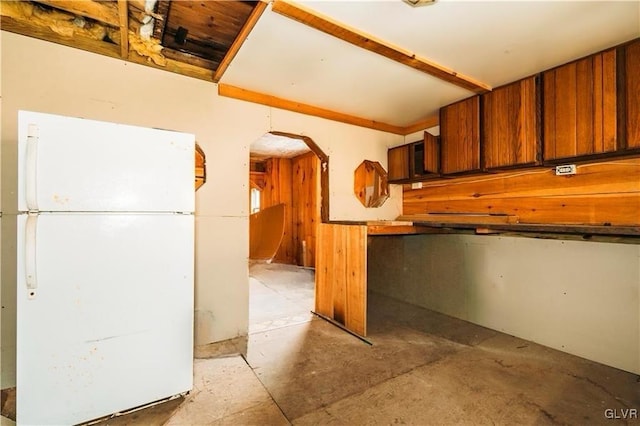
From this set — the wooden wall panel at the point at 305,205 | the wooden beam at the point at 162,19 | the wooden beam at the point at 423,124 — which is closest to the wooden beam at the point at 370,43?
the wooden beam at the point at 162,19

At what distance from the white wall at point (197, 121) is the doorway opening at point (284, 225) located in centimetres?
30

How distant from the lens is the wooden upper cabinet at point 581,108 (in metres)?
1.77

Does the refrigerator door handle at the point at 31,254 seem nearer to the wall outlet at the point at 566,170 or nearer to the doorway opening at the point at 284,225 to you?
the doorway opening at the point at 284,225

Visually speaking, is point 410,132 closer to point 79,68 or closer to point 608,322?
point 608,322

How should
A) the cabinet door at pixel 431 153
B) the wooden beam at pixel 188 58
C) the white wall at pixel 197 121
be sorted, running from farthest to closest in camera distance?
the cabinet door at pixel 431 153 < the wooden beam at pixel 188 58 < the white wall at pixel 197 121

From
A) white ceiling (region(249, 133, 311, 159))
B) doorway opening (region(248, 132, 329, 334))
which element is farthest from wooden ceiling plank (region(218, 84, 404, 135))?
white ceiling (region(249, 133, 311, 159))

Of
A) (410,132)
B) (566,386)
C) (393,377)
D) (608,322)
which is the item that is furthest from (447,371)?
→ (410,132)

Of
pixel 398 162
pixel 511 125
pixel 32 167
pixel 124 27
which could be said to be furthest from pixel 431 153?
pixel 32 167

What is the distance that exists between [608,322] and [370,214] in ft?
6.94

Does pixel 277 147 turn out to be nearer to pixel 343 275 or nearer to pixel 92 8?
pixel 343 275

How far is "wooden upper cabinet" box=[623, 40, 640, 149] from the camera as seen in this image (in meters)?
1.67

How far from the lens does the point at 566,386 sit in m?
1.70

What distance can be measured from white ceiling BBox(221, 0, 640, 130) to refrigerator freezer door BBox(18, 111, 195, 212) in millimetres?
924

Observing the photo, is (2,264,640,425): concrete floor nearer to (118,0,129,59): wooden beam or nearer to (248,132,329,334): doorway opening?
(248,132,329,334): doorway opening
